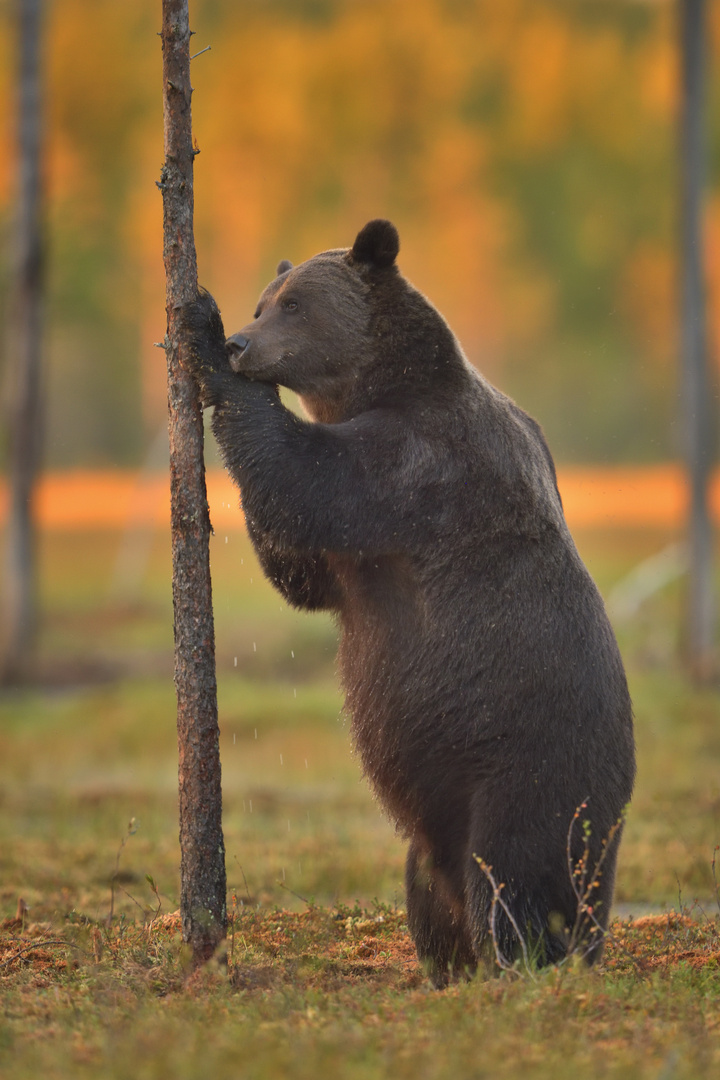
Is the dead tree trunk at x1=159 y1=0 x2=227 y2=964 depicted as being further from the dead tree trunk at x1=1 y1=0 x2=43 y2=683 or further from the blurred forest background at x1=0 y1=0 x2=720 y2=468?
the blurred forest background at x1=0 y1=0 x2=720 y2=468

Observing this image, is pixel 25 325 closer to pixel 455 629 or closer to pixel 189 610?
pixel 189 610

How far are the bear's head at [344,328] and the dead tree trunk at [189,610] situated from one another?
0.49 meters

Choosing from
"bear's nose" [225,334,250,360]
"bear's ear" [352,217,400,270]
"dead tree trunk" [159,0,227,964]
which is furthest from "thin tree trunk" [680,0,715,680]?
"dead tree trunk" [159,0,227,964]

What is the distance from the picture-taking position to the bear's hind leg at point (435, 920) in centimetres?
486

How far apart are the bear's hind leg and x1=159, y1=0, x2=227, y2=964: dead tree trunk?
2.57 ft

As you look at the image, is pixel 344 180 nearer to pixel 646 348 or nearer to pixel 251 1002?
pixel 646 348

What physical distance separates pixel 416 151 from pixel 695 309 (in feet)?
34.2

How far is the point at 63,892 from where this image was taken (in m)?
6.76

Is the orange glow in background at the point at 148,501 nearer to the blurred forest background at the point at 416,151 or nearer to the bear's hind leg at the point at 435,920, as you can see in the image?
the blurred forest background at the point at 416,151

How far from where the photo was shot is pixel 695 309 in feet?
49.9

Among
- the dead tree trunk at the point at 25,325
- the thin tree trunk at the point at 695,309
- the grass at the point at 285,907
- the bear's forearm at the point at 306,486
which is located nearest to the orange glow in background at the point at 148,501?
the grass at the point at 285,907

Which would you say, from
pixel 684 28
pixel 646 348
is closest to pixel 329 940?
pixel 684 28

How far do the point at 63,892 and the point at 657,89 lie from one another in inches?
793

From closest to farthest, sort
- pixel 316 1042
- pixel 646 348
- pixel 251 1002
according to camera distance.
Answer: pixel 316 1042, pixel 251 1002, pixel 646 348
